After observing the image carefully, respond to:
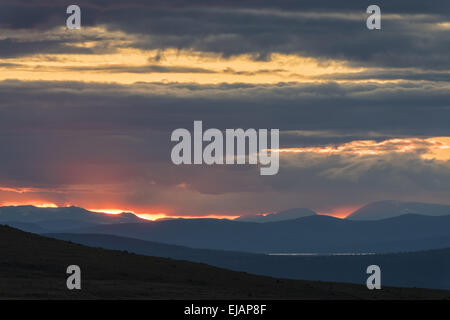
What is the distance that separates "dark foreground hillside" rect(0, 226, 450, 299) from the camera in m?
72.5

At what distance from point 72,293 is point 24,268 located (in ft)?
61.6

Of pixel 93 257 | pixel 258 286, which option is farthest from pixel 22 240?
pixel 258 286

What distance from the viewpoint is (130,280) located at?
83250 mm

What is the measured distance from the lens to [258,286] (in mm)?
84938

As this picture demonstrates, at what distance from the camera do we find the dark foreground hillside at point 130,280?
238 ft
